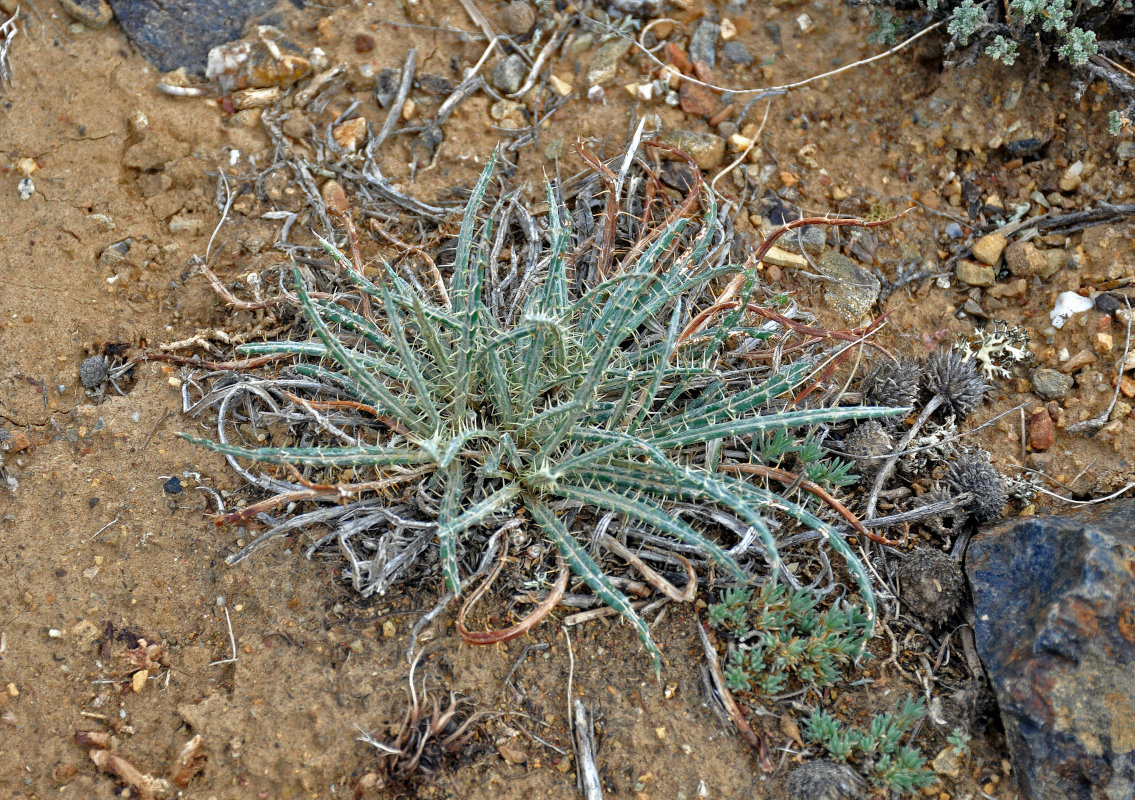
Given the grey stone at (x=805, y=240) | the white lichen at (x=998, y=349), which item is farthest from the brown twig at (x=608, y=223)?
the white lichen at (x=998, y=349)

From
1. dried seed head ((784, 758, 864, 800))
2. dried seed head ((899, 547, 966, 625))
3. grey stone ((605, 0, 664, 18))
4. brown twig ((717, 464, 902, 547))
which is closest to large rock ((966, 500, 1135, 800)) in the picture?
dried seed head ((899, 547, 966, 625))

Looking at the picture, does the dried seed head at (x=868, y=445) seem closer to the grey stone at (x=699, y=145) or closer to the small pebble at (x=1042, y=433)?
the small pebble at (x=1042, y=433)

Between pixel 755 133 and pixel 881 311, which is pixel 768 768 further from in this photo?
pixel 755 133

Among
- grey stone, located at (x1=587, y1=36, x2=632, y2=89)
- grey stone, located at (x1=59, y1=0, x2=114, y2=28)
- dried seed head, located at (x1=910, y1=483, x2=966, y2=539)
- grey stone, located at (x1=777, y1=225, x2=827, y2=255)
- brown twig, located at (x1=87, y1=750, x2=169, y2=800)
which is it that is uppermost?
grey stone, located at (x1=587, y1=36, x2=632, y2=89)

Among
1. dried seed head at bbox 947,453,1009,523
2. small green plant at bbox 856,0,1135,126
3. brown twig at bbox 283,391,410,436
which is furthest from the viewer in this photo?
small green plant at bbox 856,0,1135,126

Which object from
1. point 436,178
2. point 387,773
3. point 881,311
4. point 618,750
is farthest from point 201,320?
point 881,311

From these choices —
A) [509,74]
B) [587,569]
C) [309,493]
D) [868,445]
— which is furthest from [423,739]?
[509,74]

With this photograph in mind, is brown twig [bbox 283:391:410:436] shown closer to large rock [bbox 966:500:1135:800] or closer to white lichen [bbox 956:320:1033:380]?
large rock [bbox 966:500:1135:800]
